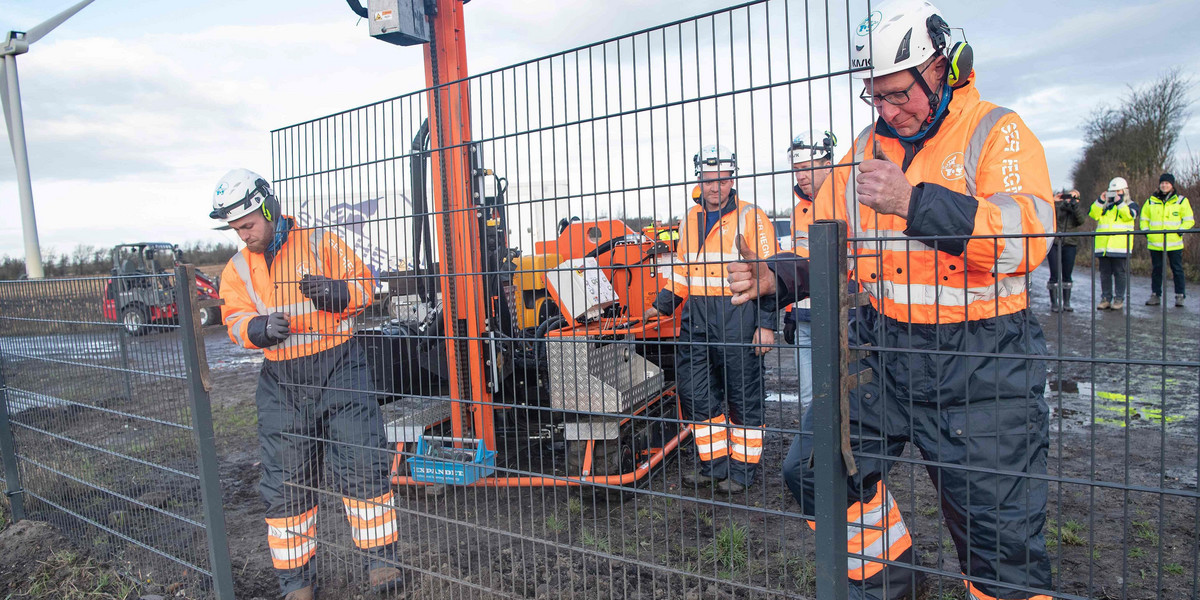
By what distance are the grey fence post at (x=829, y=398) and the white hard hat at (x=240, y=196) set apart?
2.70 m

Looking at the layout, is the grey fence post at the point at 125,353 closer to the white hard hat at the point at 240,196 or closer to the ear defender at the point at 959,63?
the white hard hat at the point at 240,196

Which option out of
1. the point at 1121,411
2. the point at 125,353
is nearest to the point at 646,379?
the point at 125,353

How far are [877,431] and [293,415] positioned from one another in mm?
2547

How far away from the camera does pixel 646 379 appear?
7.13 ft

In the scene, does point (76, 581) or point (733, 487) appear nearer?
point (76, 581)

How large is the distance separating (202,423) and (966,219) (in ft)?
10.1

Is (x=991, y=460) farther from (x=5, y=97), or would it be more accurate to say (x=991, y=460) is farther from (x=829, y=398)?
(x=5, y=97)

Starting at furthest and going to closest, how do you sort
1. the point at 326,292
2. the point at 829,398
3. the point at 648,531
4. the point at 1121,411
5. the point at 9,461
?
the point at 1121,411 < the point at 9,461 < the point at 648,531 < the point at 326,292 < the point at 829,398

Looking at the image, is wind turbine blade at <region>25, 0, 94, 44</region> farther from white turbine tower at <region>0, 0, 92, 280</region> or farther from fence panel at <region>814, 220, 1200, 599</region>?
fence panel at <region>814, 220, 1200, 599</region>

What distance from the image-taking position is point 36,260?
523 inches

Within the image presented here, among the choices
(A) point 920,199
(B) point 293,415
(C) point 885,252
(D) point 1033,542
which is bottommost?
(D) point 1033,542

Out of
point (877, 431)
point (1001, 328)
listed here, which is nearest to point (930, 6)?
point (1001, 328)

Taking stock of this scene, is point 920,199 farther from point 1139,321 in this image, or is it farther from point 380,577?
point 1139,321

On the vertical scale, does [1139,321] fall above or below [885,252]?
below
